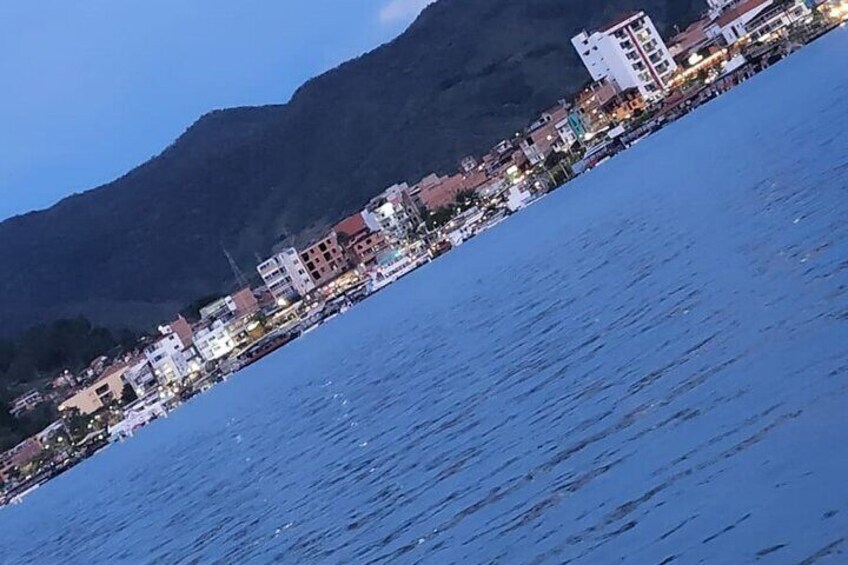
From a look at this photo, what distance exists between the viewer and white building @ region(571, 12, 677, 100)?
114 metres

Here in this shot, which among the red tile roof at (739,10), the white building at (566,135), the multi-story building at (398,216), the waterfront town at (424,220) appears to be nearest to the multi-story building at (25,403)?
the waterfront town at (424,220)

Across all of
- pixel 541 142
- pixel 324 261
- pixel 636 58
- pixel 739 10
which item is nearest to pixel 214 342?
pixel 324 261

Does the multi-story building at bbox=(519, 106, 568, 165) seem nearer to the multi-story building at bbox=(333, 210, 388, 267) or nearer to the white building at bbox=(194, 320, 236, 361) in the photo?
the multi-story building at bbox=(333, 210, 388, 267)

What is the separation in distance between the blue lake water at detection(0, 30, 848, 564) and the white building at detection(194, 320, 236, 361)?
3050 inches

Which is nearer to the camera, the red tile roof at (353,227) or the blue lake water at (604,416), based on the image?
the blue lake water at (604,416)

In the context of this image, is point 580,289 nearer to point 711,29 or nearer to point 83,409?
point 711,29

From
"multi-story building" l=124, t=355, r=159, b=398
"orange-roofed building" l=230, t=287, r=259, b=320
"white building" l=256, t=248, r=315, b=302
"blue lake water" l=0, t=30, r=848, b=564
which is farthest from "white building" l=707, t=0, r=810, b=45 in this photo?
"multi-story building" l=124, t=355, r=159, b=398

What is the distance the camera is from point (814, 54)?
71.4m

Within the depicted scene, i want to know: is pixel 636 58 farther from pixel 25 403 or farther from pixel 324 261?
pixel 25 403

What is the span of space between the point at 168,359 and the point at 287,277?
1679cm

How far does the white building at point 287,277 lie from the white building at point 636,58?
40.9m

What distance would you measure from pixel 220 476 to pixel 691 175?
20648 mm

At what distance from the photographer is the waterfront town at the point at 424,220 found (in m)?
101

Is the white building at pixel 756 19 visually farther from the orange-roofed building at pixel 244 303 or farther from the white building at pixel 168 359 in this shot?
the white building at pixel 168 359
